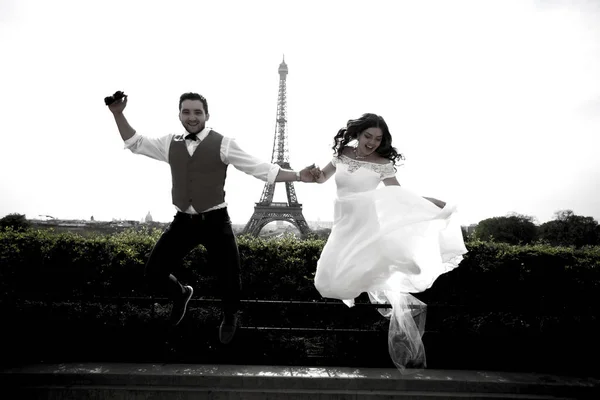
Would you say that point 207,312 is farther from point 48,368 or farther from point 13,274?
Answer: point 13,274

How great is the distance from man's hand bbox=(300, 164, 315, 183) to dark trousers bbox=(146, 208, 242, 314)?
0.71 m

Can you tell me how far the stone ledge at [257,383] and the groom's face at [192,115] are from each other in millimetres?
1967

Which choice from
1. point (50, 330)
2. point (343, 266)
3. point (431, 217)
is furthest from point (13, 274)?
point (431, 217)

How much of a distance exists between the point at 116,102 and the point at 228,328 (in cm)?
203

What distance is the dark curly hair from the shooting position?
3.69 m

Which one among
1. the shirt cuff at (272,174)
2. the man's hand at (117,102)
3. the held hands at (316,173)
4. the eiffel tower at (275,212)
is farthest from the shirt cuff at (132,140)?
the eiffel tower at (275,212)

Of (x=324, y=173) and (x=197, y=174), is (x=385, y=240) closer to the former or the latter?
(x=324, y=173)

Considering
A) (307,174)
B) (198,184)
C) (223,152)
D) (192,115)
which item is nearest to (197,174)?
(198,184)

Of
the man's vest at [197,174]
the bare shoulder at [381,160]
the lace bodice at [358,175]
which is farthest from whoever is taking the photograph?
the bare shoulder at [381,160]

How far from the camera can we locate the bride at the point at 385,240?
3371mm

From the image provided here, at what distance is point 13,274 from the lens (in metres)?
4.63

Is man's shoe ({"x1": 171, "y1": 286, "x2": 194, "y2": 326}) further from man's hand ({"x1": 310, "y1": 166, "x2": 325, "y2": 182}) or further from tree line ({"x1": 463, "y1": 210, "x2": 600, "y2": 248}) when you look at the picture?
tree line ({"x1": 463, "y1": 210, "x2": 600, "y2": 248})

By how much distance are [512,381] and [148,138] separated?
11.8 feet

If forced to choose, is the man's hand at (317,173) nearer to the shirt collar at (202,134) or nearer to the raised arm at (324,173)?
the raised arm at (324,173)
